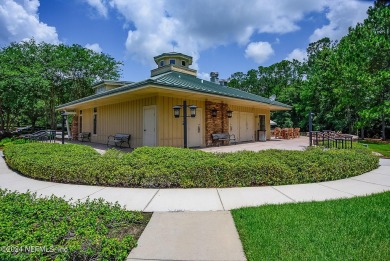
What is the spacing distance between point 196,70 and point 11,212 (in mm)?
19818

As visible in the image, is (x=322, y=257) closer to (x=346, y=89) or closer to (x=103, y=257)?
(x=103, y=257)

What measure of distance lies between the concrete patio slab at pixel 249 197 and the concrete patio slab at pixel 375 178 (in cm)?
268

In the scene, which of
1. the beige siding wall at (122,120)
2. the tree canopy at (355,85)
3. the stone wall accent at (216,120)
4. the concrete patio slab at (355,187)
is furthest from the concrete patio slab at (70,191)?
the tree canopy at (355,85)

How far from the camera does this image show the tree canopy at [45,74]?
1762 cm

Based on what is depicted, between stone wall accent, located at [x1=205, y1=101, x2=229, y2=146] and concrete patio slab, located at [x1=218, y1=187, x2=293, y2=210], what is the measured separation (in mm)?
8337

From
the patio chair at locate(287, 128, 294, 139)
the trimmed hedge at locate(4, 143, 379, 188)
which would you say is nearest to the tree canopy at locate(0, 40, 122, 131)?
the trimmed hedge at locate(4, 143, 379, 188)

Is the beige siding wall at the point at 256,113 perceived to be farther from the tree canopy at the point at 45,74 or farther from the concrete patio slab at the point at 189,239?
the tree canopy at the point at 45,74

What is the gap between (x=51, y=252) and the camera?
216 cm

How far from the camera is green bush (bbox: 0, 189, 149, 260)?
6.98ft

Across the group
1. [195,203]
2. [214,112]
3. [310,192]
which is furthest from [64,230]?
[214,112]

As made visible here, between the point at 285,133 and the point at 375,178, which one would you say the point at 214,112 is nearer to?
the point at 375,178

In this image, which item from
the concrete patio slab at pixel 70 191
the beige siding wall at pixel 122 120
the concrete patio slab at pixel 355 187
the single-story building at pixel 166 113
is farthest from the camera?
the beige siding wall at pixel 122 120

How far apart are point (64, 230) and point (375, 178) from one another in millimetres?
6844

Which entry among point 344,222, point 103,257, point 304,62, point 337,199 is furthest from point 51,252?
point 304,62
